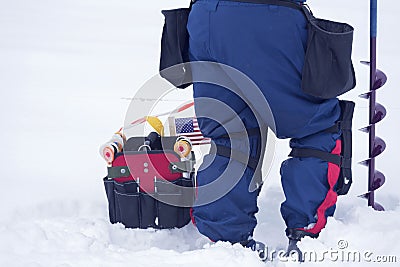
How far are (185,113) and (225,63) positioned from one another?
2.28ft

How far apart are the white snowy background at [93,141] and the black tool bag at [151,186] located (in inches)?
→ 2.9

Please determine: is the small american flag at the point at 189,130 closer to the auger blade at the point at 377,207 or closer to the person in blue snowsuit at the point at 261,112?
the person in blue snowsuit at the point at 261,112

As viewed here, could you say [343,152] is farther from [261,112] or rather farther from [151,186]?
[151,186]

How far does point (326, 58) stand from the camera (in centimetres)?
212

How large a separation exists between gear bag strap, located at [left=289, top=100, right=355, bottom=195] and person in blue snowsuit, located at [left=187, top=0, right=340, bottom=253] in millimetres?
23

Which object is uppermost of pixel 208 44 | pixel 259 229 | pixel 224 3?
pixel 224 3

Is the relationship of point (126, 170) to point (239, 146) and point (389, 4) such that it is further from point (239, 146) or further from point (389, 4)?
point (389, 4)

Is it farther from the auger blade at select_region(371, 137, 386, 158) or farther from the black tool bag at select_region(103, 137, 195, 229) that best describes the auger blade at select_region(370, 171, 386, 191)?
the black tool bag at select_region(103, 137, 195, 229)

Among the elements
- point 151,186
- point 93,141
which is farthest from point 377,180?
point 93,141

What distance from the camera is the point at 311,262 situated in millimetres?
2059

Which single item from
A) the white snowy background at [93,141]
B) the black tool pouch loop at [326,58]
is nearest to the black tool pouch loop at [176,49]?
the black tool pouch loop at [326,58]

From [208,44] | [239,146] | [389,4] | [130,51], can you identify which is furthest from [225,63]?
[389,4]

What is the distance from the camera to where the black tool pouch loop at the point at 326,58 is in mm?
2098

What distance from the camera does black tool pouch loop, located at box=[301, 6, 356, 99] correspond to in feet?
6.88
